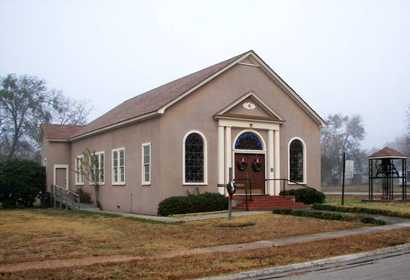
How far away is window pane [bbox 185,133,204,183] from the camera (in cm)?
2472

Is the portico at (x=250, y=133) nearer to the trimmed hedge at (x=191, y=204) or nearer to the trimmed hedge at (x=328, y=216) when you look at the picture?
the trimmed hedge at (x=191, y=204)

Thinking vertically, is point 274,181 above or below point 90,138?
below

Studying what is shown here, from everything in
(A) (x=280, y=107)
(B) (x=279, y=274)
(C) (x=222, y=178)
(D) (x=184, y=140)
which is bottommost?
(B) (x=279, y=274)

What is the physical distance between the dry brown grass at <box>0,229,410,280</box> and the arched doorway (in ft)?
36.7

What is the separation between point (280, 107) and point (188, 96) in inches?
211

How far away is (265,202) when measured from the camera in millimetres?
24672

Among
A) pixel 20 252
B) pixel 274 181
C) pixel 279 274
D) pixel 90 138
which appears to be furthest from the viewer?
pixel 90 138

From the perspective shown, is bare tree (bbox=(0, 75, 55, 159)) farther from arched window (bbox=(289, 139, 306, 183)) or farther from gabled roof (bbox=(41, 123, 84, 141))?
arched window (bbox=(289, 139, 306, 183))

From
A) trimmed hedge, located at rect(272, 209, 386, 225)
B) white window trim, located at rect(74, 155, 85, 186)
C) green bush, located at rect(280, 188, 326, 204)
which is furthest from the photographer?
white window trim, located at rect(74, 155, 85, 186)

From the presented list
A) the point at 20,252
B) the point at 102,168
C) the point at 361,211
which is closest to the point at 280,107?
the point at 361,211

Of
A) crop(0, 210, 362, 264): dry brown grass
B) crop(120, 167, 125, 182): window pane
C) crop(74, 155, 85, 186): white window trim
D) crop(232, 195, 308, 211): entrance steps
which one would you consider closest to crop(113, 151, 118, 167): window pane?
crop(120, 167, 125, 182): window pane

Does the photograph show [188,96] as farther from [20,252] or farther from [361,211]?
[20,252]

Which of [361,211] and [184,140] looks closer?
[361,211]

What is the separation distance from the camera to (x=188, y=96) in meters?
24.8
